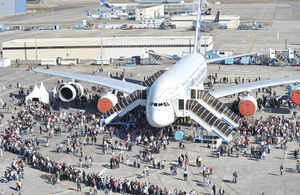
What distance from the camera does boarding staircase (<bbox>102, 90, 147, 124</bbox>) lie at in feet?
177

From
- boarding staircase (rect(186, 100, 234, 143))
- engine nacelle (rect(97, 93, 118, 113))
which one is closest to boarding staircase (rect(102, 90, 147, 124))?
engine nacelle (rect(97, 93, 118, 113))

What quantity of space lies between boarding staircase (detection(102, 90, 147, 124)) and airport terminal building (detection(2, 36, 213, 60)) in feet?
168

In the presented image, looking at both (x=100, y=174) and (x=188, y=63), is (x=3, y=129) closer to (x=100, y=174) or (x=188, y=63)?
(x=100, y=174)

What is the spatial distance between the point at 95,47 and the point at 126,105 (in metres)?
54.9

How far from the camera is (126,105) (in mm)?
55094

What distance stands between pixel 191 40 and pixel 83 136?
2225 inches

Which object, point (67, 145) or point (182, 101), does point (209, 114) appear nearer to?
point (182, 101)

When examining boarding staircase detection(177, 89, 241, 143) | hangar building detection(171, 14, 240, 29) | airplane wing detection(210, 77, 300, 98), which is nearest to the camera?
boarding staircase detection(177, 89, 241, 143)

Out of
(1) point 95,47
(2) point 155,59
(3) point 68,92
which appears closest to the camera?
(3) point 68,92

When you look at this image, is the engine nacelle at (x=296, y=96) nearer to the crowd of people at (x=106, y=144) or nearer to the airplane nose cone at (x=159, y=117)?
the crowd of people at (x=106, y=144)

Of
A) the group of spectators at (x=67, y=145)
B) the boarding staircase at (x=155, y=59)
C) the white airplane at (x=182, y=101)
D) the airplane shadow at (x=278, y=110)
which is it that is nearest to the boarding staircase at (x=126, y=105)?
the white airplane at (x=182, y=101)

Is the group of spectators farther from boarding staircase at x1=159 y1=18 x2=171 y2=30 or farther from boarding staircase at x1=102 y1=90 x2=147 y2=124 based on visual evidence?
boarding staircase at x1=159 y1=18 x2=171 y2=30

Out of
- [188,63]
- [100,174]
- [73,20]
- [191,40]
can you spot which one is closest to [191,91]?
[188,63]

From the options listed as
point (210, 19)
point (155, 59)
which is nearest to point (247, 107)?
point (155, 59)
